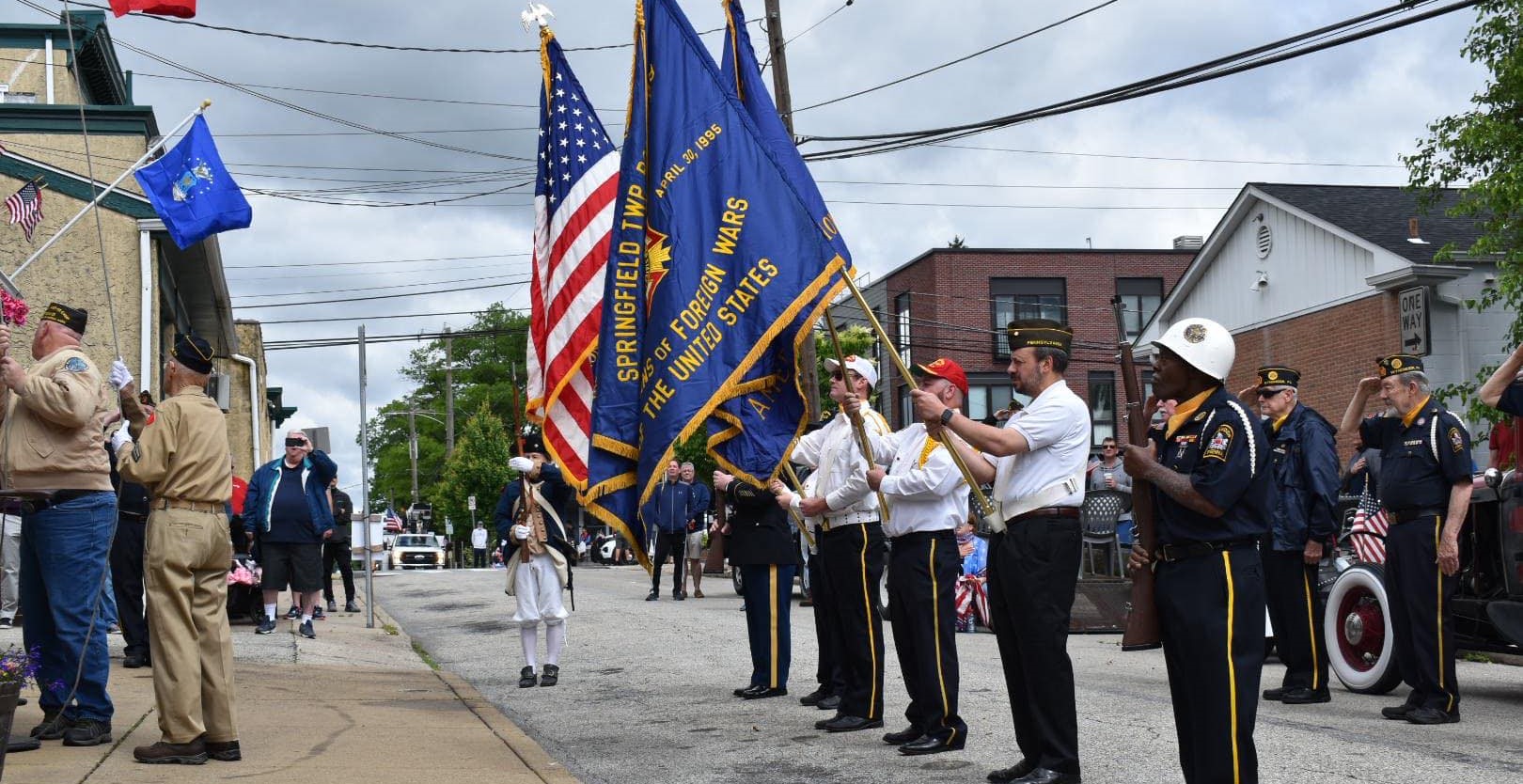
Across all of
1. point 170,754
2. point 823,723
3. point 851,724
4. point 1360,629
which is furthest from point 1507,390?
point 170,754

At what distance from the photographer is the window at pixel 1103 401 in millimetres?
50625

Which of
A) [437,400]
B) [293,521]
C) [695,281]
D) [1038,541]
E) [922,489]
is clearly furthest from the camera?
[437,400]

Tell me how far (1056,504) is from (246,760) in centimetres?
408

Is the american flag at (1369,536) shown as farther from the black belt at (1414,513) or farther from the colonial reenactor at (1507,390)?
the colonial reenactor at (1507,390)

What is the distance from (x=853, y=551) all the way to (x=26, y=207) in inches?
433

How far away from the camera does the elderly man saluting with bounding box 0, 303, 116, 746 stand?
7285 millimetres

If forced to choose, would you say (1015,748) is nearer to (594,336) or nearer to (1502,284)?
(594,336)

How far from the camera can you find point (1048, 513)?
6.60 metres

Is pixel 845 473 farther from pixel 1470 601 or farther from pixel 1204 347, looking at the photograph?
pixel 1470 601

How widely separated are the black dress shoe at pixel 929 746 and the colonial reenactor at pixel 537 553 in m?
4.24

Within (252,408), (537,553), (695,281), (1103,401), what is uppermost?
(1103,401)

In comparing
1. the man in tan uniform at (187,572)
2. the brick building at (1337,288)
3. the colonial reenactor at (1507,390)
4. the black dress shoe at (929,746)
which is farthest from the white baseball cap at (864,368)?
the brick building at (1337,288)

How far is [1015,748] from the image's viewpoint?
25.2 feet

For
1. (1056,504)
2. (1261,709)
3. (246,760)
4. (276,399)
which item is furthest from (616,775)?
(276,399)
